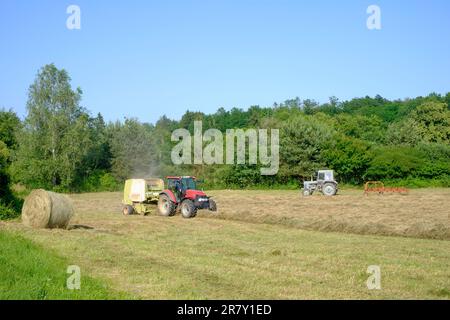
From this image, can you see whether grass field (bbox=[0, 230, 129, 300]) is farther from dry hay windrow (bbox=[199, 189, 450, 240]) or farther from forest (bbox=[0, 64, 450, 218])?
forest (bbox=[0, 64, 450, 218])

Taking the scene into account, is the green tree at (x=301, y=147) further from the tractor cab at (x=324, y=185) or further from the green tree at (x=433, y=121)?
the green tree at (x=433, y=121)

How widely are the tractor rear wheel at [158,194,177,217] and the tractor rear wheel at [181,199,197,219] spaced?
2.08 ft

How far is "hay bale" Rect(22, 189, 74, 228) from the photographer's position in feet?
49.4

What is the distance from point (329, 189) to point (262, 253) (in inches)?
947

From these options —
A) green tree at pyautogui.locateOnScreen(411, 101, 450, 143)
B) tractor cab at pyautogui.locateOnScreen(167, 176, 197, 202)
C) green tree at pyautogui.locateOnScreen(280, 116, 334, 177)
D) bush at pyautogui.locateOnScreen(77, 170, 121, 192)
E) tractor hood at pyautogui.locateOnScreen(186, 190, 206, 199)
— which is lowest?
bush at pyautogui.locateOnScreen(77, 170, 121, 192)

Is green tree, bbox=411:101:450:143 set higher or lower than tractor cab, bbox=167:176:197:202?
higher

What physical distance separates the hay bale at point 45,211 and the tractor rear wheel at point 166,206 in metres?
5.38

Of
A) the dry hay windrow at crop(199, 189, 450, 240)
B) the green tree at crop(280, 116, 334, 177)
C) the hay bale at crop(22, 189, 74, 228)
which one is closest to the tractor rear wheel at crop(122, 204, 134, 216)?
the dry hay windrow at crop(199, 189, 450, 240)

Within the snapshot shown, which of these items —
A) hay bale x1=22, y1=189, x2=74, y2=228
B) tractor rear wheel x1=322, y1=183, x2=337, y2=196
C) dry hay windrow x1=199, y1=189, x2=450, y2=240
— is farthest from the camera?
tractor rear wheel x1=322, y1=183, x2=337, y2=196

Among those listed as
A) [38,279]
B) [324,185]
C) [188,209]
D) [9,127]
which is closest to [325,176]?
[324,185]

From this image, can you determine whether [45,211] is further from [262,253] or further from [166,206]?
[262,253]

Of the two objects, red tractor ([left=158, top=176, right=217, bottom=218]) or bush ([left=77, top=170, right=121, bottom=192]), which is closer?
red tractor ([left=158, top=176, right=217, bottom=218])

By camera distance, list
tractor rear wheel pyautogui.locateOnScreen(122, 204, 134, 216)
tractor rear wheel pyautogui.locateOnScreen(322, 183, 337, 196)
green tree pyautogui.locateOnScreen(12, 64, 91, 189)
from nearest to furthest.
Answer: tractor rear wheel pyautogui.locateOnScreen(122, 204, 134, 216), tractor rear wheel pyautogui.locateOnScreen(322, 183, 337, 196), green tree pyautogui.locateOnScreen(12, 64, 91, 189)

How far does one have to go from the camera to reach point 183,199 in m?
20.3
